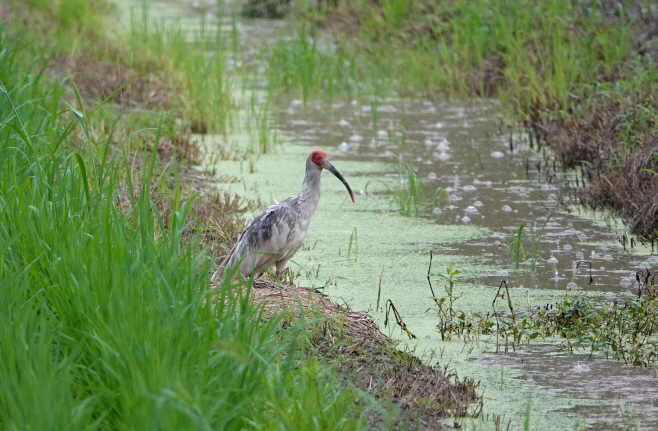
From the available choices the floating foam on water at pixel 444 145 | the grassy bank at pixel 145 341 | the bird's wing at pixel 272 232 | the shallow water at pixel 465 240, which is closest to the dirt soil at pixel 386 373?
the grassy bank at pixel 145 341

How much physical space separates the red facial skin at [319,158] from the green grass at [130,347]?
1475 mm

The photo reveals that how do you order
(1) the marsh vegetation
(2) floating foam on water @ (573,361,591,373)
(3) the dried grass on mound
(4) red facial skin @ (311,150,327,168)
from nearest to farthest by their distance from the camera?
(1) the marsh vegetation → (2) floating foam on water @ (573,361,591,373) → (4) red facial skin @ (311,150,327,168) → (3) the dried grass on mound

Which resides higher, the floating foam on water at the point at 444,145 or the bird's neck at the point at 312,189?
the bird's neck at the point at 312,189

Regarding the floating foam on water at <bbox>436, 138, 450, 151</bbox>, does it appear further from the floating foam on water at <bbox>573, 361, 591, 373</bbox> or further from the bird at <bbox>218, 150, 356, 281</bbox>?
the floating foam on water at <bbox>573, 361, 591, 373</bbox>

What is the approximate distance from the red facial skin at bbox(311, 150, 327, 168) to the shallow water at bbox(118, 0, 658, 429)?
0.63m

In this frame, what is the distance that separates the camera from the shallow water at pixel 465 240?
371 centimetres

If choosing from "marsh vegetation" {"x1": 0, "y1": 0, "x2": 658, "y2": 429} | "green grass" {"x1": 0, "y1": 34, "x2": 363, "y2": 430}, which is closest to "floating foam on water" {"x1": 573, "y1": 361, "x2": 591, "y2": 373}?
"marsh vegetation" {"x1": 0, "y1": 0, "x2": 658, "y2": 429}

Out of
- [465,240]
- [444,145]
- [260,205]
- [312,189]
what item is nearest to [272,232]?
[312,189]

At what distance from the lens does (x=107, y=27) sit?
39.8 ft

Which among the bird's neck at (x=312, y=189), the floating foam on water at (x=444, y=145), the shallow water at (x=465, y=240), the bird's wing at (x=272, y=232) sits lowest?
the shallow water at (x=465, y=240)

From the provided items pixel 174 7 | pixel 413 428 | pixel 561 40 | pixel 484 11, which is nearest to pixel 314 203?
pixel 413 428

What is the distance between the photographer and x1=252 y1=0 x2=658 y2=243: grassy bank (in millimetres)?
6809

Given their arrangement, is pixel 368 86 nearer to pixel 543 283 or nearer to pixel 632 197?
pixel 632 197

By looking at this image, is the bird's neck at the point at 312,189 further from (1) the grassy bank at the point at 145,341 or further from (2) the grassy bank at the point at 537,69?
(2) the grassy bank at the point at 537,69
